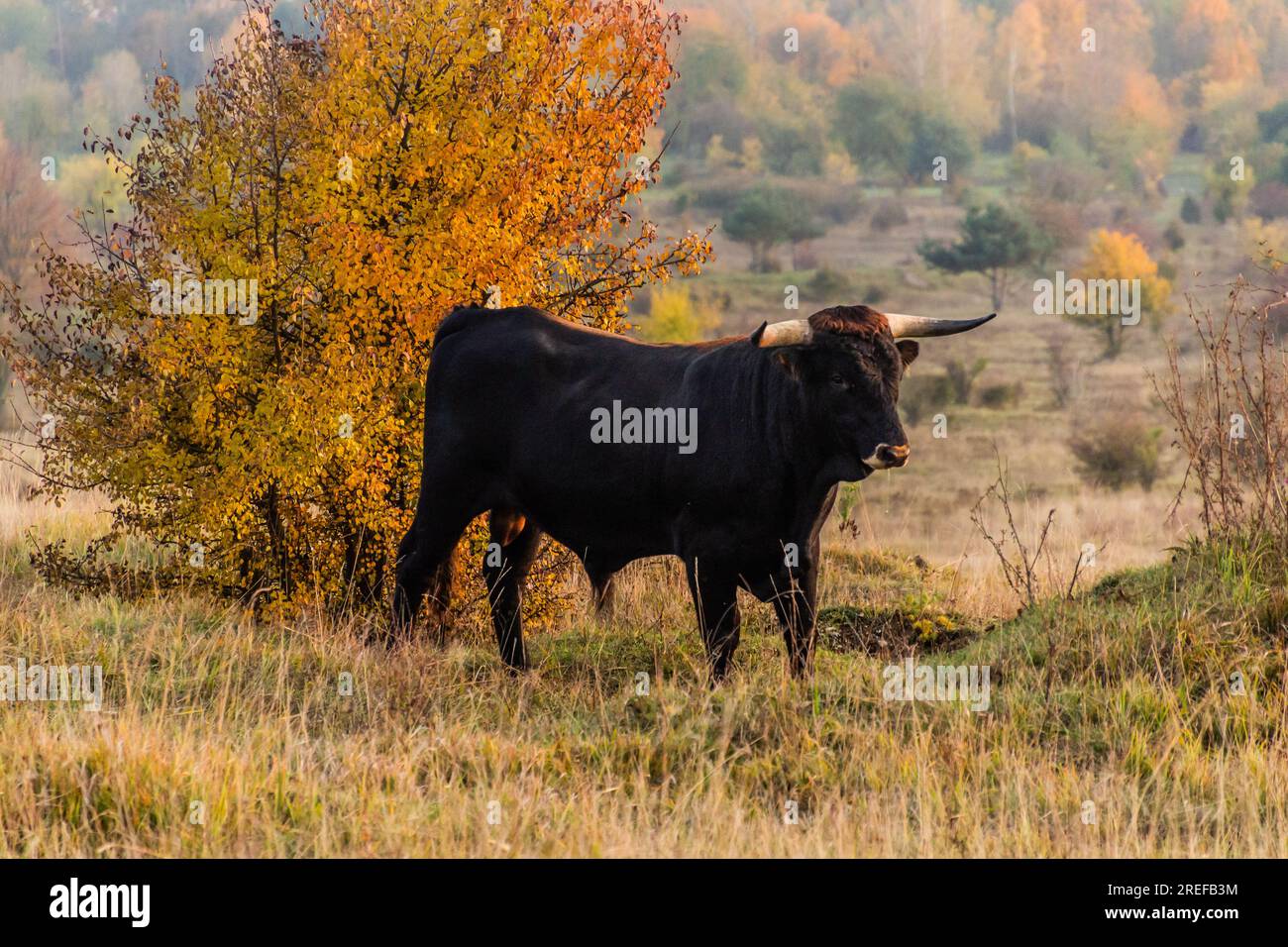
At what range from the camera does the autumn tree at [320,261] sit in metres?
9.45

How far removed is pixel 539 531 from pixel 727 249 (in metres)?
63.4

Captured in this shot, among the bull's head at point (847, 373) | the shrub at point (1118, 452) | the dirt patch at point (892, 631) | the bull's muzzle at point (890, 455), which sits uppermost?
the shrub at point (1118, 452)

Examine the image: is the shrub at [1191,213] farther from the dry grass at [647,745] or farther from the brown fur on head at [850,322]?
the brown fur on head at [850,322]

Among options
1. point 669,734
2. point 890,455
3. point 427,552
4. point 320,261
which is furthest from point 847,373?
point 320,261

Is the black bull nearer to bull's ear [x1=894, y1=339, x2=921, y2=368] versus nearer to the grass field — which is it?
bull's ear [x1=894, y1=339, x2=921, y2=368]

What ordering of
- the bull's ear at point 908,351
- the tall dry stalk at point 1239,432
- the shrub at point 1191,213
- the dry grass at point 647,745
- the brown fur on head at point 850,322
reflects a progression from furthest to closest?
1. the shrub at point 1191,213
2. the tall dry stalk at point 1239,432
3. the bull's ear at point 908,351
4. the brown fur on head at point 850,322
5. the dry grass at point 647,745

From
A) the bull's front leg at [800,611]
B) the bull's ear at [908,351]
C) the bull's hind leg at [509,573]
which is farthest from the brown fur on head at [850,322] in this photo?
the bull's hind leg at [509,573]

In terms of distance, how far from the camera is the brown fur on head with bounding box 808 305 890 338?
752 centimetres

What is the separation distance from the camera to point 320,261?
958 cm

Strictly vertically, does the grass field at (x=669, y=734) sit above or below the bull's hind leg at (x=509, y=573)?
below

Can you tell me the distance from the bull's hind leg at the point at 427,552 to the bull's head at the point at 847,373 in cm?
248

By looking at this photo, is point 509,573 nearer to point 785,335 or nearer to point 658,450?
point 658,450

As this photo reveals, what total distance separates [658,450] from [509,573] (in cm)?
155

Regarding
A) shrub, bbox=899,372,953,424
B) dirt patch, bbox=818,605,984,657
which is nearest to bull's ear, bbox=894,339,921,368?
dirt patch, bbox=818,605,984,657
